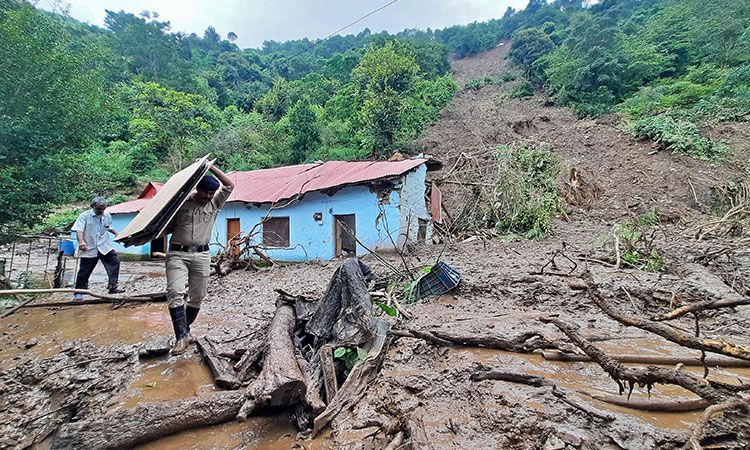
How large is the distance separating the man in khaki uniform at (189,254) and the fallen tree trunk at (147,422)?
1.36 meters

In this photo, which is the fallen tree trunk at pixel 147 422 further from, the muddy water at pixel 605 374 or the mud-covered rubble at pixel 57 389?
the muddy water at pixel 605 374

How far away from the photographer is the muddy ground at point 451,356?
186 cm

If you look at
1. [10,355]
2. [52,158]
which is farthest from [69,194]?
[10,355]

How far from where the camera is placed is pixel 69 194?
22.2ft

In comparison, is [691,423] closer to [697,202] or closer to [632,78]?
[697,202]

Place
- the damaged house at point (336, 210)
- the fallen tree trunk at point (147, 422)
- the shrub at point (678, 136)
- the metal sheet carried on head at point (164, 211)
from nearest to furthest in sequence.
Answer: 1. the fallen tree trunk at point (147, 422)
2. the metal sheet carried on head at point (164, 211)
3. the damaged house at point (336, 210)
4. the shrub at point (678, 136)

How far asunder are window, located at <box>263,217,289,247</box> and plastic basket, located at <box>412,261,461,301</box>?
24.5 ft

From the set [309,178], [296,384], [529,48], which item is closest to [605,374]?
[296,384]

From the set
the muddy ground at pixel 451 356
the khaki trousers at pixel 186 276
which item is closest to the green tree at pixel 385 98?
the muddy ground at pixel 451 356

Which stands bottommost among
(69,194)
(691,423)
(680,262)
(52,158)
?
(691,423)

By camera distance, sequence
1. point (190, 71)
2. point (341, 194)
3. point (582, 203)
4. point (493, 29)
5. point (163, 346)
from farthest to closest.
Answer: point (493, 29), point (190, 71), point (582, 203), point (341, 194), point (163, 346)

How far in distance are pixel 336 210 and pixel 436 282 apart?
615 cm

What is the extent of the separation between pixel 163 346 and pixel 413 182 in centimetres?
886

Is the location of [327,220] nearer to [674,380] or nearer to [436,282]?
[436,282]
